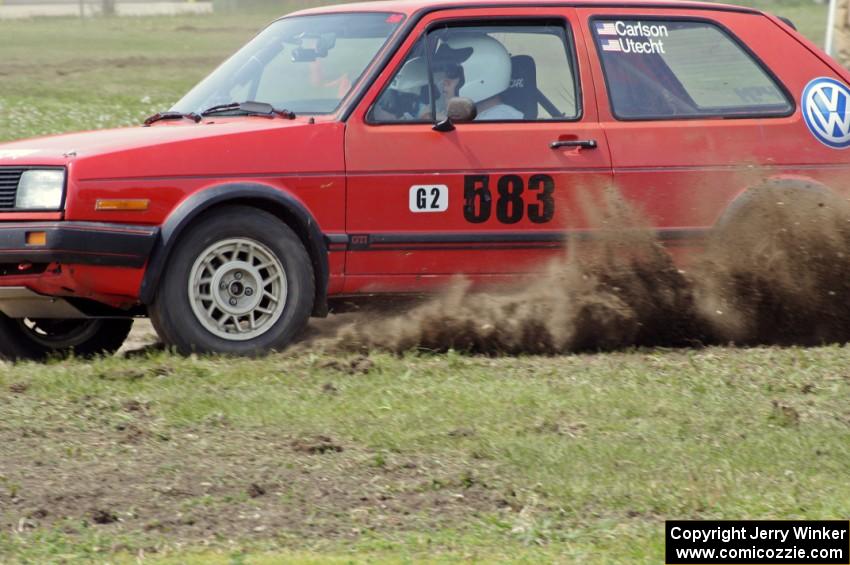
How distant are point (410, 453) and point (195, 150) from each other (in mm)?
2217

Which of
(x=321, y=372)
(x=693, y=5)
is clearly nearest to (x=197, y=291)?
(x=321, y=372)

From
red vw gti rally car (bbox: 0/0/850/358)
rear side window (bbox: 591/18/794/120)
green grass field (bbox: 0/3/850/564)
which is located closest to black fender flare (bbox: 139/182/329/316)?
red vw gti rally car (bbox: 0/0/850/358)

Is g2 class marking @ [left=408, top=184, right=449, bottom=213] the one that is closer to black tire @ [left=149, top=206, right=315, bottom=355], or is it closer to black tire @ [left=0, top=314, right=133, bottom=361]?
black tire @ [left=149, top=206, right=315, bottom=355]

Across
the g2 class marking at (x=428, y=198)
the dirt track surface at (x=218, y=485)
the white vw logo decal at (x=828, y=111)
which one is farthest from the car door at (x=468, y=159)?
the dirt track surface at (x=218, y=485)

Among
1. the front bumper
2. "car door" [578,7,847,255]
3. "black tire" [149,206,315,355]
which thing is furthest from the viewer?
"car door" [578,7,847,255]

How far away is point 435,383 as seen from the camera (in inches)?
254

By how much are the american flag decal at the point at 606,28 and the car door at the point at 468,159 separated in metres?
0.15

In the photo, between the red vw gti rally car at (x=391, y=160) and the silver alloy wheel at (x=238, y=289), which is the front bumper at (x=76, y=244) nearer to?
the red vw gti rally car at (x=391, y=160)

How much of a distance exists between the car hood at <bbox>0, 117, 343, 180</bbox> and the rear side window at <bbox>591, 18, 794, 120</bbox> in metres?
1.54

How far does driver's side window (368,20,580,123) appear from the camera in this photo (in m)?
7.30

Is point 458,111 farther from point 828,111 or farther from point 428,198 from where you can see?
point 828,111

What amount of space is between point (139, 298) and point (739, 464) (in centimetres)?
297

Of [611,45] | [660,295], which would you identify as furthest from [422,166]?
[660,295]

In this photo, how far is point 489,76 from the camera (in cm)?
744
